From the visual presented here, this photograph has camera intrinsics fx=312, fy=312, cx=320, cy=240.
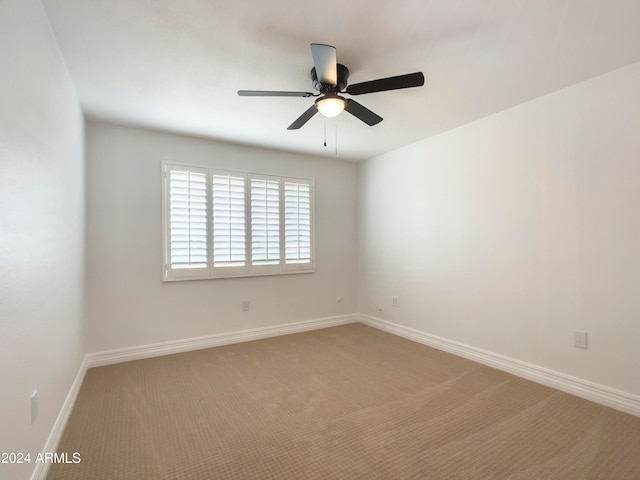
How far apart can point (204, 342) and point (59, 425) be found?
1.71m

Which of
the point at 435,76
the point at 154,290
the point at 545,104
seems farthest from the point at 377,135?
the point at 154,290

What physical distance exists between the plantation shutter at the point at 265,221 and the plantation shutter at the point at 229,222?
0.13 meters

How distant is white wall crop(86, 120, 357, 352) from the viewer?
10.3ft

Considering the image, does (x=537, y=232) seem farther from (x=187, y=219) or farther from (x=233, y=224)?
(x=187, y=219)

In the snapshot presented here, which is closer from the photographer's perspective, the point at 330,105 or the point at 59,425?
the point at 59,425

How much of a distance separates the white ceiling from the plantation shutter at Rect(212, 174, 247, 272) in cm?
95

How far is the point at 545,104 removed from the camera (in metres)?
2.61

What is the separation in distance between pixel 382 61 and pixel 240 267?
271 cm

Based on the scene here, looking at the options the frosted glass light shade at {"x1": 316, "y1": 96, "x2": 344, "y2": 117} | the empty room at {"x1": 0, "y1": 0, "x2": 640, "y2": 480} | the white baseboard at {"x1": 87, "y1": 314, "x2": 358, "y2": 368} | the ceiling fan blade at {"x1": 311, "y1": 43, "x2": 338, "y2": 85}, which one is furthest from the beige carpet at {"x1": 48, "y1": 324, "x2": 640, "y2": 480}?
the ceiling fan blade at {"x1": 311, "y1": 43, "x2": 338, "y2": 85}

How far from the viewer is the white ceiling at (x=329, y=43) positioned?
66.0 inches

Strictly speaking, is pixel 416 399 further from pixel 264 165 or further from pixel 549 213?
pixel 264 165

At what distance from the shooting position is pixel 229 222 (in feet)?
12.3

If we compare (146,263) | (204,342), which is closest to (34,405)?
(146,263)

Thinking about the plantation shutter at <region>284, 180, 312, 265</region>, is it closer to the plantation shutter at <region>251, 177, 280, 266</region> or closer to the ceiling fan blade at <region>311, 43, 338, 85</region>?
the plantation shutter at <region>251, 177, 280, 266</region>
